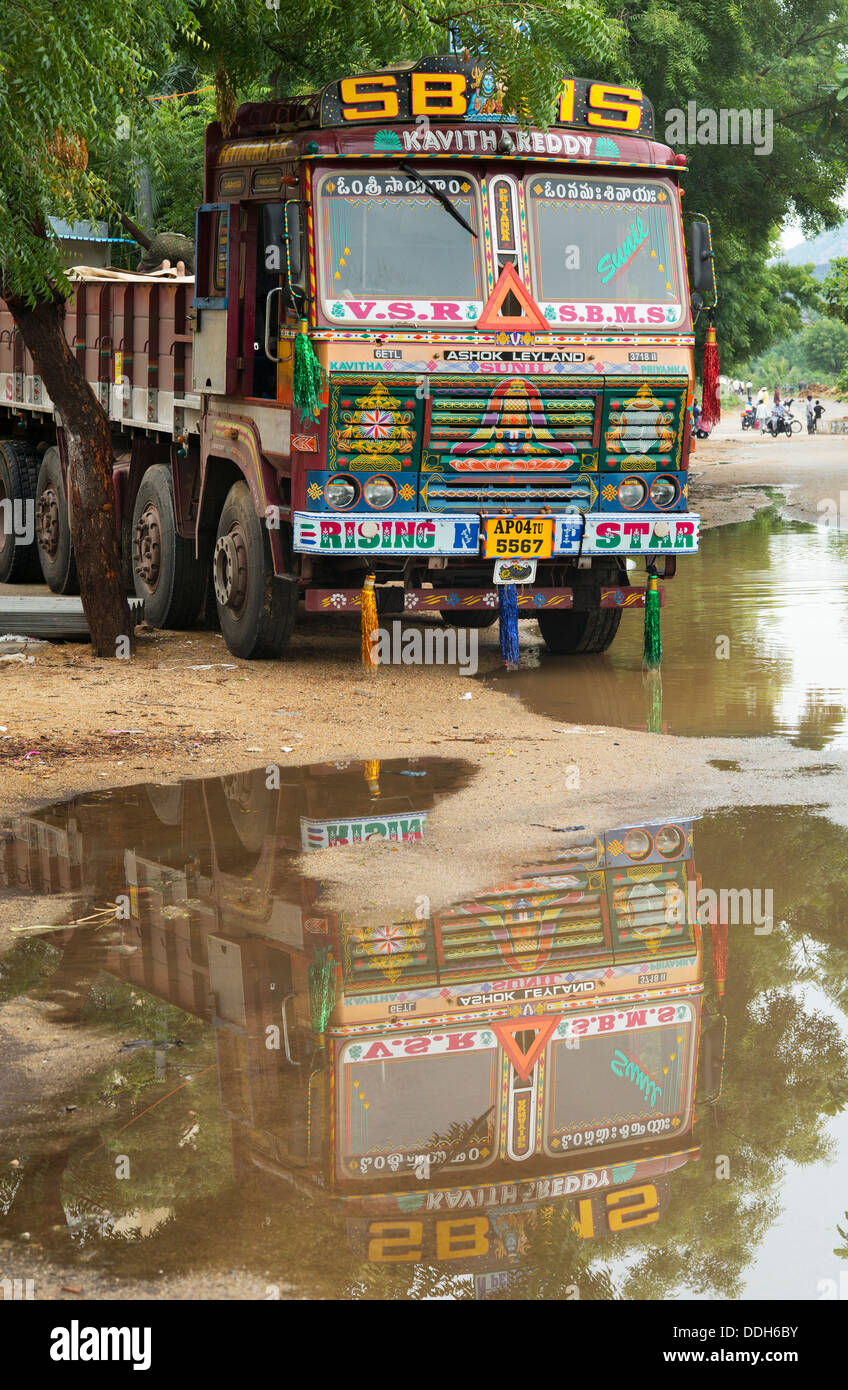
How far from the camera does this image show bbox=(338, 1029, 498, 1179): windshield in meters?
4.62

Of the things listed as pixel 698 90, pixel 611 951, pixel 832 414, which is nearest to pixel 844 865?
pixel 611 951

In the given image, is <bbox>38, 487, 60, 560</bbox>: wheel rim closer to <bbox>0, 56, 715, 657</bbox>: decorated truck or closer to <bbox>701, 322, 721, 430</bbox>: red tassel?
<bbox>0, 56, 715, 657</bbox>: decorated truck

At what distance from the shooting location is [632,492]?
11.5 meters

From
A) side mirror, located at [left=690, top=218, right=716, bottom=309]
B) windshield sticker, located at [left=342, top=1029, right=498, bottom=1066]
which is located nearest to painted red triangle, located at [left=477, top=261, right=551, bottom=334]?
side mirror, located at [left=690, top=218, right=716, bottom=309]

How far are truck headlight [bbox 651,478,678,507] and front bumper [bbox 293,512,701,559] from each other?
10cm

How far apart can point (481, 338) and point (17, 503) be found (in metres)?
7.29

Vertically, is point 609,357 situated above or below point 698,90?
below

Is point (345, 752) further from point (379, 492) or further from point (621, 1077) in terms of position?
point (621, 1077)

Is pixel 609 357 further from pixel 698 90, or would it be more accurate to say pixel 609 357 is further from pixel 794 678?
pixel 698 90

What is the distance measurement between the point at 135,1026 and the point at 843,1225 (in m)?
2.31

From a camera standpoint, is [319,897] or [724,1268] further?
[319,897]

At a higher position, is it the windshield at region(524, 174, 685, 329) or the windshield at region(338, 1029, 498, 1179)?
the windshield at region(524, 174, 685, 329)
